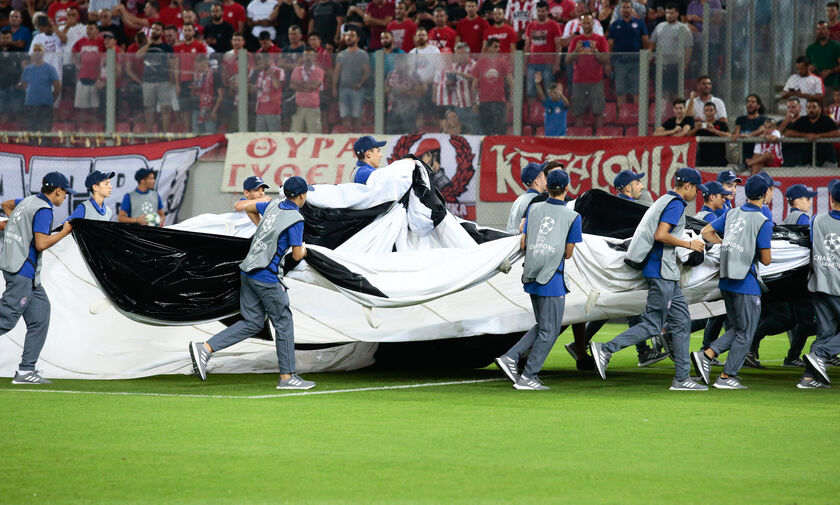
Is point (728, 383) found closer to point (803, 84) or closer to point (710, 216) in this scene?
point (710, 216)

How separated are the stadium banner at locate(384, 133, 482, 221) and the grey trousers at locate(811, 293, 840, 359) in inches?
342

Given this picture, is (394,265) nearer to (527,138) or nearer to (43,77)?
(527,138)

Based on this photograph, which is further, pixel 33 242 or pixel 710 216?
pixel 710 216

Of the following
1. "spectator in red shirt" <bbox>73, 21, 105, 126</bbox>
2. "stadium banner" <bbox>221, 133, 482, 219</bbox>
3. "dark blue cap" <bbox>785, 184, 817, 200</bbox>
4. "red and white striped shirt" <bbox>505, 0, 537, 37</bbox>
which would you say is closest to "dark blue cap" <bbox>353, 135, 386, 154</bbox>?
"dark blue cap" <bbox>785, 184, 817, 200</bbox>

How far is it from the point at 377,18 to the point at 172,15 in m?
4.39

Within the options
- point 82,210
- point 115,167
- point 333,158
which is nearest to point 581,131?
point 333,158

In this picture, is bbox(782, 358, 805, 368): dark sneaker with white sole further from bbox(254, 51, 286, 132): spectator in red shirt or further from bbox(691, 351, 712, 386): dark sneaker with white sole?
bbox(254, 51, 286, 132): spectator in red shirt

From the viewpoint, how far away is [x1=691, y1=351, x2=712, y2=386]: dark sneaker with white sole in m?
10.4

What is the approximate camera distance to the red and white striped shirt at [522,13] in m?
20.3

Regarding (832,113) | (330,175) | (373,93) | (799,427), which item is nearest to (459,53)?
(373,93)

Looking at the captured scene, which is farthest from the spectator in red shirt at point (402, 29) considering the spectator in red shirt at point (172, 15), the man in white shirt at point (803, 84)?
the man in white shirt at point (803, 84)

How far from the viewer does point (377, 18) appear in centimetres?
2108

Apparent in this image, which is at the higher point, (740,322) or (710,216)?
(710,216)

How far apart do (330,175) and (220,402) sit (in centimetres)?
1008
